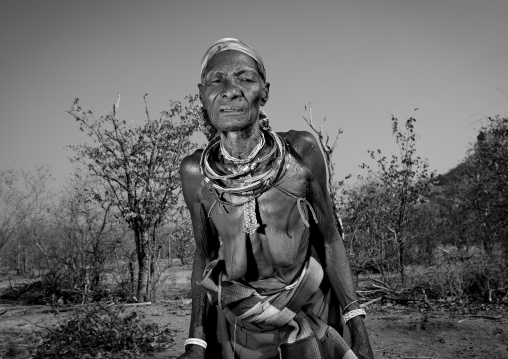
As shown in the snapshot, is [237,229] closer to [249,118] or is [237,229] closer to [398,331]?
[249,118]

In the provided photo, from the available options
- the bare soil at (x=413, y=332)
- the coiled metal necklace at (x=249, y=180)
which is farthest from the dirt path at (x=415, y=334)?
the coiled metal necklace at (x=249, y=180)

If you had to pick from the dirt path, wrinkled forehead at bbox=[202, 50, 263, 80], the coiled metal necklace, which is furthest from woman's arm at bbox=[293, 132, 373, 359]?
the dirt path

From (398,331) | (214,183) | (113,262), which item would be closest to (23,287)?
(113,262)

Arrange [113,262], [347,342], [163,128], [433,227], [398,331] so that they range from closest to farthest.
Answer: [347,342] < [398,331] < [163,128] < [113,262] < [433,227]

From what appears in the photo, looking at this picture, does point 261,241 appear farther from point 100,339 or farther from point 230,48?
point 100,339

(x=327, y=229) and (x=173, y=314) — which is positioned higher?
(x=327, y=229)

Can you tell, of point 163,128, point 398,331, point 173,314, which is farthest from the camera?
point 163,128

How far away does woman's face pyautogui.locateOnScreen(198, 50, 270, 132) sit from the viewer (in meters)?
1.62

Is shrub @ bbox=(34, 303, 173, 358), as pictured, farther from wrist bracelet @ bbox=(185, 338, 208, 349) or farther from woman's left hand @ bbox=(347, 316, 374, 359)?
woman's left hand @ bbox=(347, 316, 374, 359)

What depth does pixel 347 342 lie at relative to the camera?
63.1 inches

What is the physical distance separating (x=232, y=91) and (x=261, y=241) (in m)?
0.59

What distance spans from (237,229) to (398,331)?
5448 millimetres

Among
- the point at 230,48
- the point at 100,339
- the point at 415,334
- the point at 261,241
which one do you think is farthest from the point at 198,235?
the point at 415,334

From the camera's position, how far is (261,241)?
160 cm
